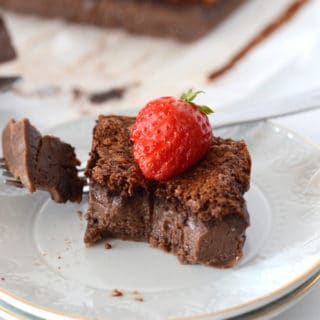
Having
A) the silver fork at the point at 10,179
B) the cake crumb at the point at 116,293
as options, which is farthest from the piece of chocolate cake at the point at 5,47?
the cake crumb at the point at 116,293

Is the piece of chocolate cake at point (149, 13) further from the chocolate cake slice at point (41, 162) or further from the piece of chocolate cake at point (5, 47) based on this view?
the chocolate cake slice at point (41, 162)

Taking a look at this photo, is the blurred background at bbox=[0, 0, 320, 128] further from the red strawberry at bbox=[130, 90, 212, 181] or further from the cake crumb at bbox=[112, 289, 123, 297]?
the cake crumb at bbox=[112, 289, 123, 297]

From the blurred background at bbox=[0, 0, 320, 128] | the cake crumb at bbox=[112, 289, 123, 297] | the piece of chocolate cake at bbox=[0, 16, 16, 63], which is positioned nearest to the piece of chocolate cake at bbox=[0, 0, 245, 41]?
the blurred background at bbox=[0, 0, 320, 128]

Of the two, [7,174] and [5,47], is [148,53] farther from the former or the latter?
[7,174]

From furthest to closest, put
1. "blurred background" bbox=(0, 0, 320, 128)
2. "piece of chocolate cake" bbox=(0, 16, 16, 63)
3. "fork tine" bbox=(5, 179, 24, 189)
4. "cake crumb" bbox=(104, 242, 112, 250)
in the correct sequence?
"blurred background" bbox=(0, 0, 320, 128)
"piece of chocolate cake" bbox=(0, 16, 16, 63)
"fork tine" bbox=(5, 179, 24, 189)
"cake crumb" bbox=(104, 242, 112, 250)

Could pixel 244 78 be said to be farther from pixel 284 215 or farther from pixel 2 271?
pixel 2 271

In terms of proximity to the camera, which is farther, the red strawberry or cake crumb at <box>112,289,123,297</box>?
the red strawberry
